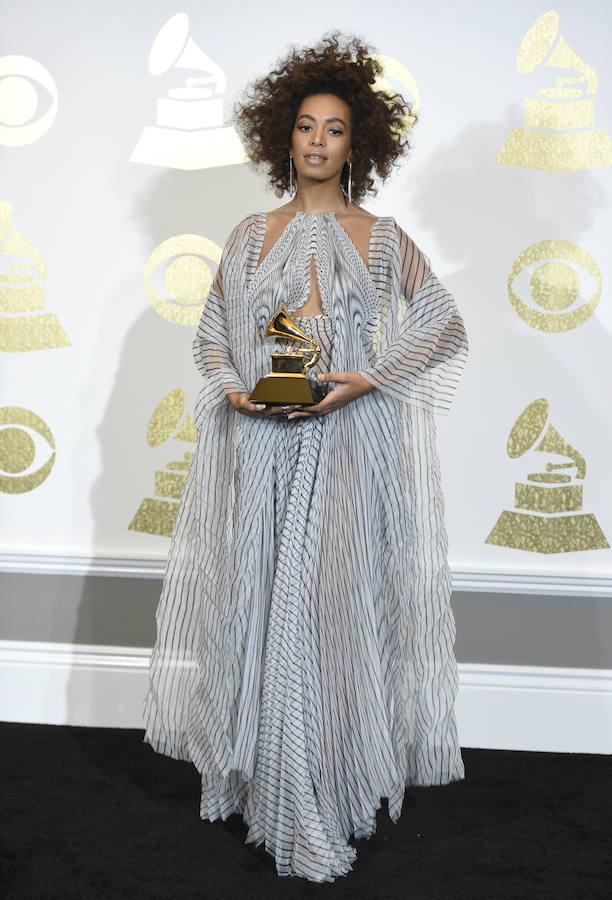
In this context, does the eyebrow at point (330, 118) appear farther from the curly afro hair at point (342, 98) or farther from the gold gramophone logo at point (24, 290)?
the gold gramophone logo at point (24, 290)

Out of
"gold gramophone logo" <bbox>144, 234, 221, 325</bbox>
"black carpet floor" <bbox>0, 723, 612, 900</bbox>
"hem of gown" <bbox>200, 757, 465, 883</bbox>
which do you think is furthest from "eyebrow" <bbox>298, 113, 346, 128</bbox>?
"black carpet floor" <bbox>0, 723, 612, 900</bbox>

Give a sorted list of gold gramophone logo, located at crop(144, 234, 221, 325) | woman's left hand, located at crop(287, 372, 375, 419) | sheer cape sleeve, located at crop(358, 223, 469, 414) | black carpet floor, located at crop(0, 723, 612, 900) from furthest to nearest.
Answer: gold gramophone logo, located at crop(144, 234, 221, 325)
sheer cape sleeve, located at crop(358, 223, 469, 414)
woman's left hand, located at crop(287, 372, 375, 419)
black carpet floor, located at crop(0, 723, 612, 900)

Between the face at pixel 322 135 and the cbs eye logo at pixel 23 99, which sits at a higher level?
the cbs eye logo at pixel 23 99

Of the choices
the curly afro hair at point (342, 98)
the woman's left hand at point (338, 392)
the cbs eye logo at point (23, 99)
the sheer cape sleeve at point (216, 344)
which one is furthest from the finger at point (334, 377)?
the cbs eye logo at point (23, 99)

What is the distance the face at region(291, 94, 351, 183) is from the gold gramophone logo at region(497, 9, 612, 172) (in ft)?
3.45

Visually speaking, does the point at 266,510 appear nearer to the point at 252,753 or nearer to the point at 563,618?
the point at 252,753

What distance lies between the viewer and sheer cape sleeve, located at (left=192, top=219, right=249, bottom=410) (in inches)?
116

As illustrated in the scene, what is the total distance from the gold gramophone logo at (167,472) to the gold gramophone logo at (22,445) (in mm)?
377

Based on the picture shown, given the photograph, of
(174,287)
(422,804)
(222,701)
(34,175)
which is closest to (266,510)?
(222,701)

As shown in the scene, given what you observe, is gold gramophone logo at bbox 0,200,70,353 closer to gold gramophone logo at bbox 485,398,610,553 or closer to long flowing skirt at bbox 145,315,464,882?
long flowing skirt at bbox 145,315,464,882

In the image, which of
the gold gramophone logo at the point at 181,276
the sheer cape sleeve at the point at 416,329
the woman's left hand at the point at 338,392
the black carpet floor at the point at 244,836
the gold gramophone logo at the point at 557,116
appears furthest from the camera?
the gold gramophone logo at the point at 181,276

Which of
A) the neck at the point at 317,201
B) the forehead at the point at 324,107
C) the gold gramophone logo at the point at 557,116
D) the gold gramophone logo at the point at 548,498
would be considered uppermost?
the gold gramophone logo at the point at 557,116

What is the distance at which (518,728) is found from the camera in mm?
3777

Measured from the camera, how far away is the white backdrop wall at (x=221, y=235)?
375cm
